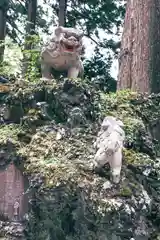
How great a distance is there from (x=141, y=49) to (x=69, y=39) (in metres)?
2.13

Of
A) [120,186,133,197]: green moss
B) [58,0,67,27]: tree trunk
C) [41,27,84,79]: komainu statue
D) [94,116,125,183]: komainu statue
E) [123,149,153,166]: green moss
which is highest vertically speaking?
[58,0,67,27]: tree trunk

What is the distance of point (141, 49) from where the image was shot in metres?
6.26

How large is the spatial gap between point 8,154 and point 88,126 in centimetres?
73

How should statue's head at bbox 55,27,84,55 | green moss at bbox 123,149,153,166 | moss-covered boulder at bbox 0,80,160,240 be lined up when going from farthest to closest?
statue's head at bbox 55,27,84,55 → green moss at bbox 123,149,153,166 → moss-covered boulder at bbox 0,80,160,240

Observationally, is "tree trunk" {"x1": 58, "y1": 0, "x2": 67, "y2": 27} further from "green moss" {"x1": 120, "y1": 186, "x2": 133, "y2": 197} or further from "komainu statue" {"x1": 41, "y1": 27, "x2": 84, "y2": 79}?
"green moss" {"x1": 120, "y1": 186, "x2": 133, "y2": 197}

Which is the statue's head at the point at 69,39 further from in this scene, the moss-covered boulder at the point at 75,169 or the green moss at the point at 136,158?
the green moss at the point at 136,158

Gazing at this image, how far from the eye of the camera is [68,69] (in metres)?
4.57

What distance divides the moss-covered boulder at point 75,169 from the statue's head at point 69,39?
0.40m

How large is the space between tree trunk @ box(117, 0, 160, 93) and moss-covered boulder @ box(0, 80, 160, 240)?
1.59 metres

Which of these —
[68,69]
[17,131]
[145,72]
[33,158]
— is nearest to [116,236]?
[33,158]

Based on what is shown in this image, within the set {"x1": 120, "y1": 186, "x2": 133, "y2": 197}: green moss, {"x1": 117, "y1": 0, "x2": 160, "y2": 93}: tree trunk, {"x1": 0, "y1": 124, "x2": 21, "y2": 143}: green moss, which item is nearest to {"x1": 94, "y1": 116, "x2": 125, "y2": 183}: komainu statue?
{"x1": 120, "y1": 186, "x2": 133, "y2": 197}: green moss

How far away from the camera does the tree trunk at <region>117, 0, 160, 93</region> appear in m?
6.16

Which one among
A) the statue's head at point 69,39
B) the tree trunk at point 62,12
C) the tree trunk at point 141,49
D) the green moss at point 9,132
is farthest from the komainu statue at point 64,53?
the tree trunk at point 62,12

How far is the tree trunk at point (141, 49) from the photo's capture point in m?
6.16
